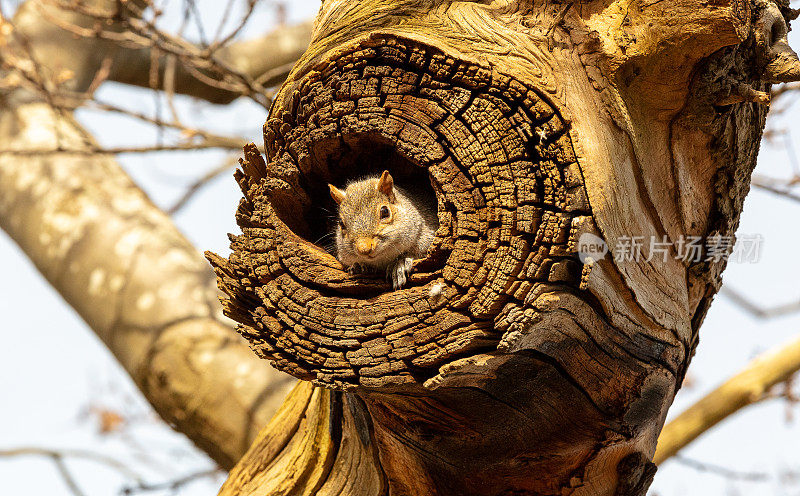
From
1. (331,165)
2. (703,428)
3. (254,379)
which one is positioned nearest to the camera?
(331,165)

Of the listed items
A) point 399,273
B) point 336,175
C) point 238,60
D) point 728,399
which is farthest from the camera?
point 238,60

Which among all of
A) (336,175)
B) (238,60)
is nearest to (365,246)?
(336,175)

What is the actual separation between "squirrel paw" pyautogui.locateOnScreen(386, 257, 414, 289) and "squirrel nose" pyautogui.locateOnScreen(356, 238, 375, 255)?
138 mm

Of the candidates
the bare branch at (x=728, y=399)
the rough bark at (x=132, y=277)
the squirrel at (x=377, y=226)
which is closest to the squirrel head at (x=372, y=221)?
the squirrel at (x=377, y=226)

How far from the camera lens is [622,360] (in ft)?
7.68

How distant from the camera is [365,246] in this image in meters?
2.93

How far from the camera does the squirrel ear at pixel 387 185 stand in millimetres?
2977

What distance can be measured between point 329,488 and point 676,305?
1.45 metres

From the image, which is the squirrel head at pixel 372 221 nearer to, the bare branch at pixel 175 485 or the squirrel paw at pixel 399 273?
the squirrel paw at pixel 399 273

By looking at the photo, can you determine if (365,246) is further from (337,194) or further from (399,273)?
(399,273)

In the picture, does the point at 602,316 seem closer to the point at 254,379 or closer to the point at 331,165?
the point at 331,165

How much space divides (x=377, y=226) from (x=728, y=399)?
2359 millimetres

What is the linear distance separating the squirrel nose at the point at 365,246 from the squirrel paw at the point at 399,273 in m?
0.14

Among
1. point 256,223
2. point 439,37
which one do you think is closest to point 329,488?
point 256,223
